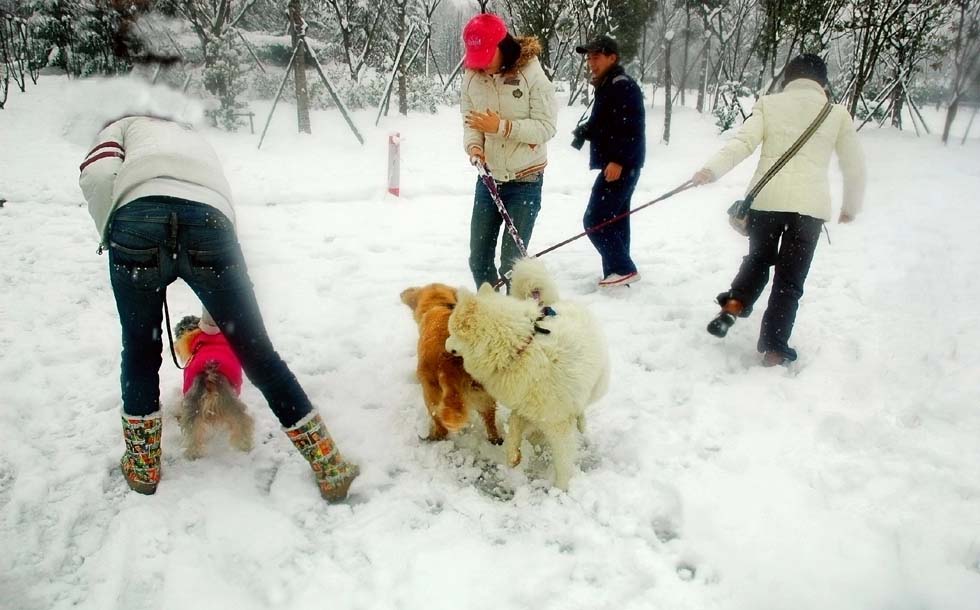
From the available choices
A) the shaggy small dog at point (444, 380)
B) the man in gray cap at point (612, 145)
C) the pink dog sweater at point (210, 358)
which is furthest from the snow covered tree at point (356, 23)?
the shaggy small dog at point (444, 380)

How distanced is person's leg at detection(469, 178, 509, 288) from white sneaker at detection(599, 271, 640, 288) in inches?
46.0

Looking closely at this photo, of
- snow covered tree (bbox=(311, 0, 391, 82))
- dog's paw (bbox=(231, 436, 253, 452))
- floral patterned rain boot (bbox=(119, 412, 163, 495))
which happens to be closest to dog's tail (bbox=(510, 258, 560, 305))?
dog's paw (bbox=(231, 436, 253, 452))

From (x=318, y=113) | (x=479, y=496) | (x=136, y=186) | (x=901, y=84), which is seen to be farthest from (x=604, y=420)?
(x=901, y=84)

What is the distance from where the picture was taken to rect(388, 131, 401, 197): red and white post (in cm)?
753

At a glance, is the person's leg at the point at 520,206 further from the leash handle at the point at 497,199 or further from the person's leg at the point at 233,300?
the person's leg at the point at 233,300

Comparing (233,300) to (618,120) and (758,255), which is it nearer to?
(758,255)

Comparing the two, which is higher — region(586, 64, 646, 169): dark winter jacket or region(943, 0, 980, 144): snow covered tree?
region(943, 0, 980, 144): snow covered tree

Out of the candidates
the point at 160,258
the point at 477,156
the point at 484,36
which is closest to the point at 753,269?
the point at 477,156

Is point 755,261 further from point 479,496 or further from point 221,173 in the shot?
point 221,173

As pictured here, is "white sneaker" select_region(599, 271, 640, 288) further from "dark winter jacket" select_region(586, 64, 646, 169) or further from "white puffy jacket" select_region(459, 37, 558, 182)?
"white puffy jacket" select_region(459, 37, 558, 182)

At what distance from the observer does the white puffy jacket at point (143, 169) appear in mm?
1872

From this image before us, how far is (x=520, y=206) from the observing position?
3.58 metres

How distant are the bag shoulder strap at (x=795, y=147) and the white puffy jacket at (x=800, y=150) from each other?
1.0 inches

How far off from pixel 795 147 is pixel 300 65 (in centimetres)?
1276
